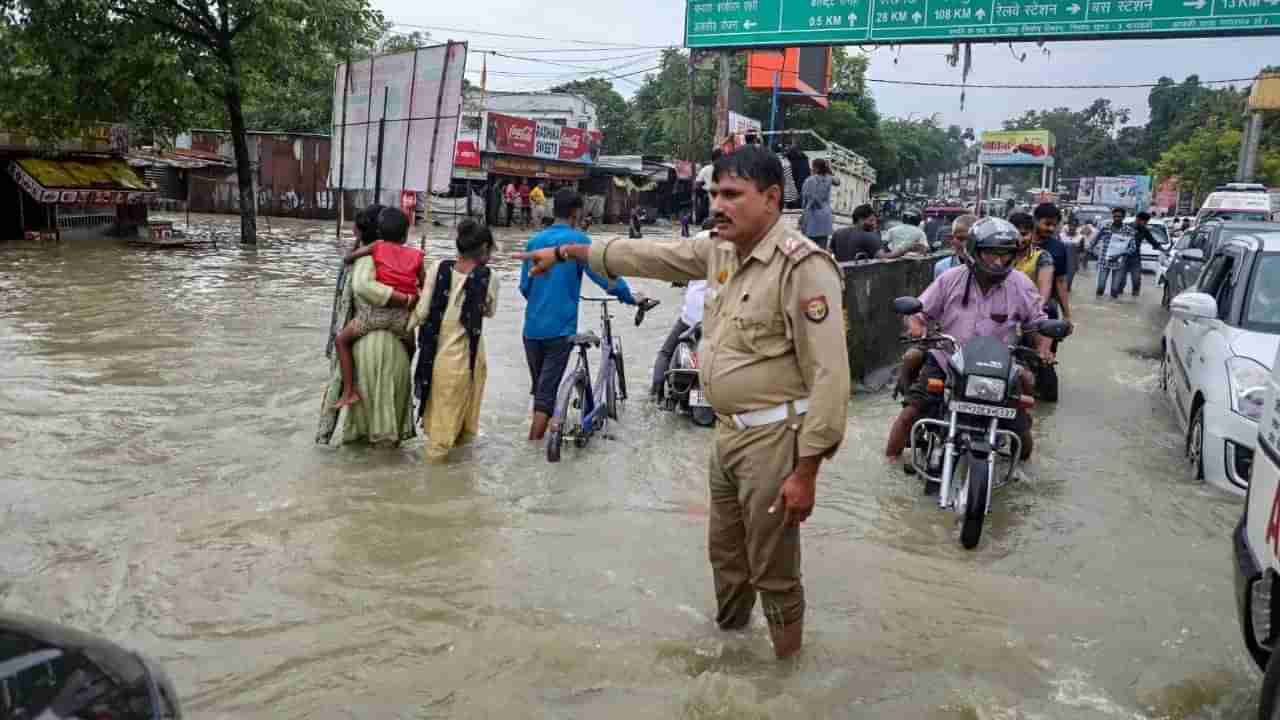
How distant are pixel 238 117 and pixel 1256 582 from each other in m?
21.1

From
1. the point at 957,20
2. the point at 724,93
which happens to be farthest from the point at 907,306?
the point at 724,93

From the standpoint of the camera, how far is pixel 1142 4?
48.5 feet

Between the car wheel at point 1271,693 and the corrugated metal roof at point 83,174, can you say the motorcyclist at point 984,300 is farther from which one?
the corrugated metal roof at point 83,174

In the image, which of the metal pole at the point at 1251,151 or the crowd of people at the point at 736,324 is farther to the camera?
the metal pole at the point at 1251,151

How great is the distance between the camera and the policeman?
3.02m

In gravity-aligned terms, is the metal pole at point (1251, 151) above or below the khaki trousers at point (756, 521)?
above

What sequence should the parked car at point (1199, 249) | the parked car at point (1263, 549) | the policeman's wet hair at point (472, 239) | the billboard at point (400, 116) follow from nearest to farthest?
the parked car at point (1263, 549), the policeman's wet hair at point (472, 239), the billboard at point (400, 116), the parked car at point (1199, 249)

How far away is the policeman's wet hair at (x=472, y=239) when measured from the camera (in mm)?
5723

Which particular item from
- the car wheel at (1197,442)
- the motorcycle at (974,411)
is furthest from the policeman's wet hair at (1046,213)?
the motorcycle at (974,411)

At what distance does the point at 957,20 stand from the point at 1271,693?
15165 mm

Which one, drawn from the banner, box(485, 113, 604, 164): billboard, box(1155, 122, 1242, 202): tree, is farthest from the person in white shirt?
box(1155, 122, 1242, 202): tree

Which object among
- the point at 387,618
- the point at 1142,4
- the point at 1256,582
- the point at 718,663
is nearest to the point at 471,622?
the point at 387,618

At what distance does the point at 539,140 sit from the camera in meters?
34.2

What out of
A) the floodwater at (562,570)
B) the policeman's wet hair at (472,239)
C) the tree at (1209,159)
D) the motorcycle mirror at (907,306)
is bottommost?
the floodwater at (562,570)
